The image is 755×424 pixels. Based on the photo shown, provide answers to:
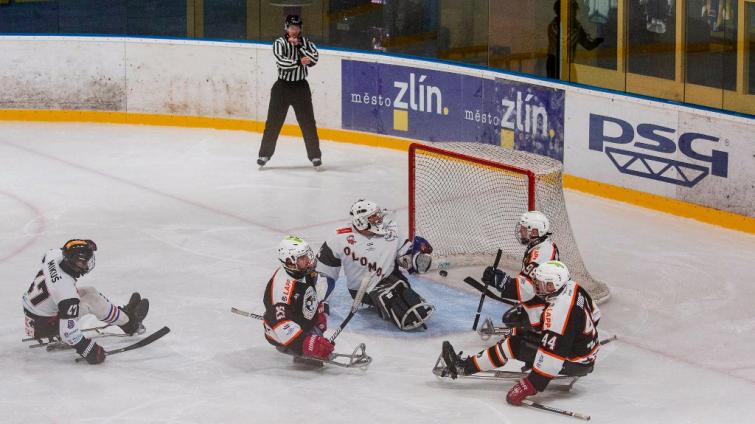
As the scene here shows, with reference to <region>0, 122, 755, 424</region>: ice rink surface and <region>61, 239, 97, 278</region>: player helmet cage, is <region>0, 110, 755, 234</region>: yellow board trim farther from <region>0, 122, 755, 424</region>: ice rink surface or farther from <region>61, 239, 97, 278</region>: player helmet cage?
<region>61, 239, 97, 278</region>: player helmet cage

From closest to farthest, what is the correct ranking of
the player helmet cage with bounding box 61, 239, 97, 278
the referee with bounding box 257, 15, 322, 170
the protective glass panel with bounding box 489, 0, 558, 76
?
the player helmet cage with bounding box 61, 239, 97, 278 < the protective glass panel with bounding box 489, 0, 558, 76 < the referee with bounding box 257, 15, 322, 170

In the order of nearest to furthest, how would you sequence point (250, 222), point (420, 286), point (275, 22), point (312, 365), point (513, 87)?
point (312, 365) < point (420, 286) < point (250, 222) < point (513, 87) < point (275, 22)

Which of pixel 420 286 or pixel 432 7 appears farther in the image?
pixel 432 7

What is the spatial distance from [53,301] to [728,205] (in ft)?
17.1

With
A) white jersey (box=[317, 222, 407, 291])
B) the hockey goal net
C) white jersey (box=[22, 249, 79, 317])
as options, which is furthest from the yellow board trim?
white jersey (box=[22, 249, 79, 317])

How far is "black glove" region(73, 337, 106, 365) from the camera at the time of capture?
735 cm

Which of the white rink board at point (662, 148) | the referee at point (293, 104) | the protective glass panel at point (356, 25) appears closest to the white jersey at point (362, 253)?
the white rink board at point (662, 148)

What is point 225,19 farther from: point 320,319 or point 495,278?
point 320,319

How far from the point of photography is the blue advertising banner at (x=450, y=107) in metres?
11.6

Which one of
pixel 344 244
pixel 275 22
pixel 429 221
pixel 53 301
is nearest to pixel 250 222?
pixel 429 221

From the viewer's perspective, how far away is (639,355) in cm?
766

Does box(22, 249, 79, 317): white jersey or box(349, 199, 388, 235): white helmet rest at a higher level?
box(349, 199, 388, 235): white helmet

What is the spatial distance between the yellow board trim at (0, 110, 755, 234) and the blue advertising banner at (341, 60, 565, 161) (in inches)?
5.1

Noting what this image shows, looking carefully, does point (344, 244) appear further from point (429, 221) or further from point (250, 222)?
point (250, 222)
